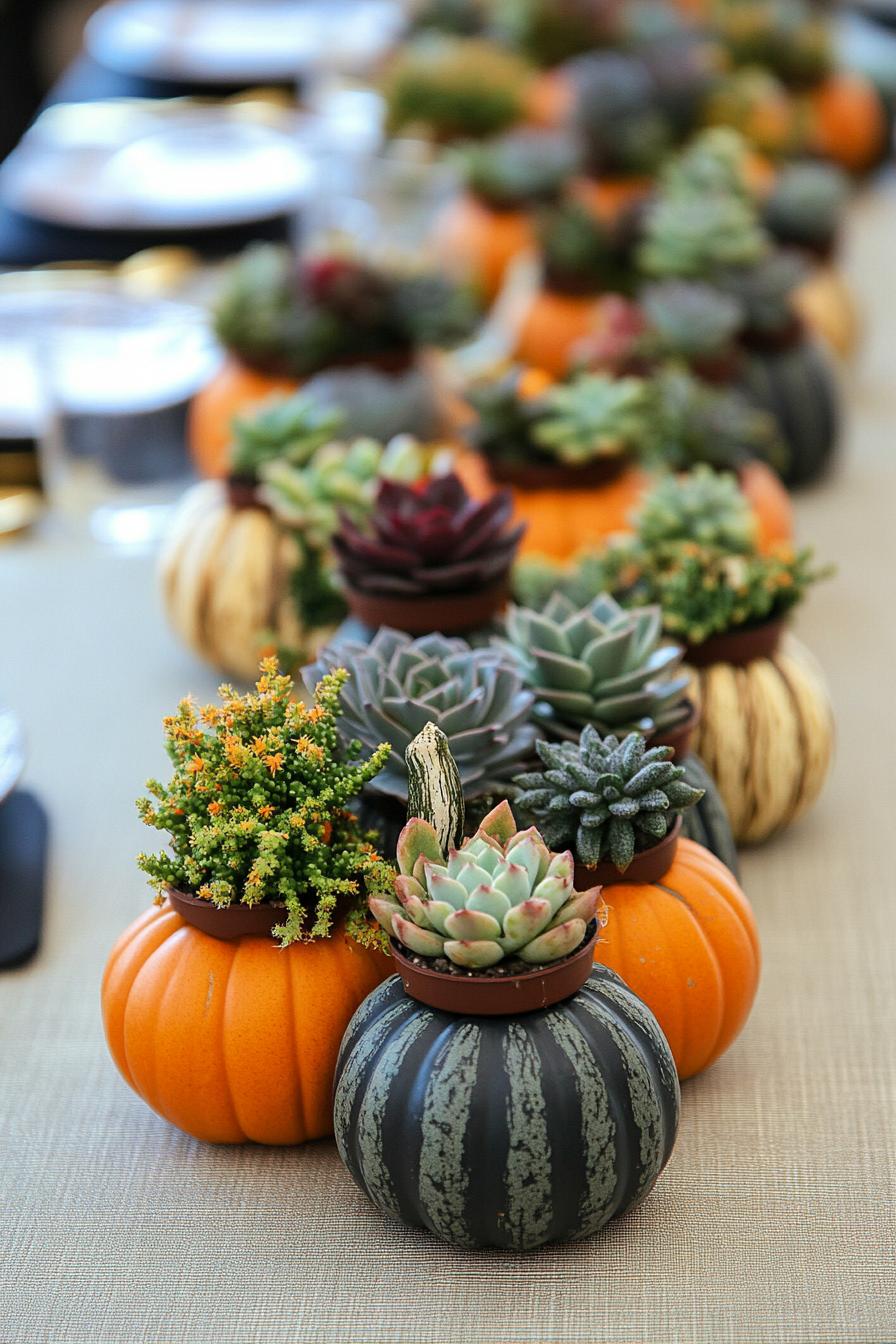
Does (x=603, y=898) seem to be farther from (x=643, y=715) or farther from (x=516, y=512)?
(x=516, y=512)

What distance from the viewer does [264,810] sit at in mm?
910

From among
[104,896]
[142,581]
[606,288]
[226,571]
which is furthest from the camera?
[606,288]

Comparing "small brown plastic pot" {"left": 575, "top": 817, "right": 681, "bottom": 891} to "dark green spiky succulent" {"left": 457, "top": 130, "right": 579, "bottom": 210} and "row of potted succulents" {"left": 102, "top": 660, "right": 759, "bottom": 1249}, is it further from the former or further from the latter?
"dark green spiky succulent" {"left": 457, "top": 130, "right": 579, "bottom": 210}

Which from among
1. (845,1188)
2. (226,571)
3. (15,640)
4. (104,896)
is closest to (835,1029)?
(845,1188)

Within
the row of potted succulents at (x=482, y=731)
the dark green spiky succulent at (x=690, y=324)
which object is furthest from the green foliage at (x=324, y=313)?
the dark green spiky succulent at (x=690, y=324)

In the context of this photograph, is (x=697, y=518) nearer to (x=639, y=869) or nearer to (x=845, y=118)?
(x=639, y=869)

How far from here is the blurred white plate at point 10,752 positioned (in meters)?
1.17

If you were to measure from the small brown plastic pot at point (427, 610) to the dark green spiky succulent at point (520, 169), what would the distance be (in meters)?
1.39

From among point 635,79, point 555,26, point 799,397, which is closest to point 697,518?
point 799,397

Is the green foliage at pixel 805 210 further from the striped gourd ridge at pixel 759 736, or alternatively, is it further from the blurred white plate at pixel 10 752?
the blurred white plate at pixel 10 752

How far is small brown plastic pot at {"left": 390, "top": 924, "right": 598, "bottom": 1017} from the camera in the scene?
2.72 feet

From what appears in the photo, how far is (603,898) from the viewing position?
0.98 meters

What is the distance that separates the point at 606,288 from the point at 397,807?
50.4 inches

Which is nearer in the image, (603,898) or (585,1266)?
(585,1266)
